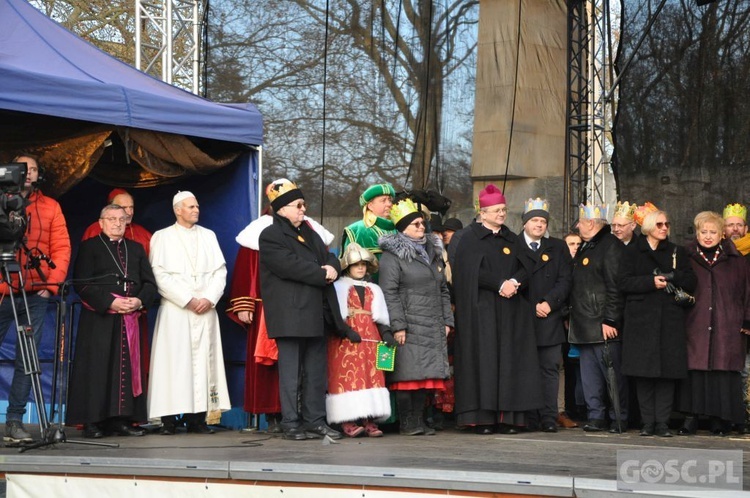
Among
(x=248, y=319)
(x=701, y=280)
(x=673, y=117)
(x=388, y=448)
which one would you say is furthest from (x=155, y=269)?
(x=673, y=117)

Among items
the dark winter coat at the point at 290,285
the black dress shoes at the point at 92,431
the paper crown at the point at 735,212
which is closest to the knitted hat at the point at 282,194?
the dark winter coat at the point at 290,285

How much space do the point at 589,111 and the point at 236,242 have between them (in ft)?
19.3

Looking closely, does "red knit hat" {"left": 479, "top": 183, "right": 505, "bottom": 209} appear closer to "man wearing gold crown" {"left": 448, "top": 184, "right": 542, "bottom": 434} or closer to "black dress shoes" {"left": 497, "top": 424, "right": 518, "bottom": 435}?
"man wearing gold crown" {"left": 448, "top": 184, "right": 542, "bottom": 434}

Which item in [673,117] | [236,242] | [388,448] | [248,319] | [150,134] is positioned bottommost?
[388,448]

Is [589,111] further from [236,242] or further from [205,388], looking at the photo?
[205,388]

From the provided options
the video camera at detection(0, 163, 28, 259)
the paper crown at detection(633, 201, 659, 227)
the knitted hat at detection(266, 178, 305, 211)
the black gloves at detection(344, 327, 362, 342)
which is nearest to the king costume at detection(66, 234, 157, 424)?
the video camera at detection(0, 163, 28, 259)

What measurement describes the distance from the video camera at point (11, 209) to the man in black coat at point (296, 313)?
5.01ft

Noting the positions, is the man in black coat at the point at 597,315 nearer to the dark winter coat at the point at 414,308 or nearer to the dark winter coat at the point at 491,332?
the dark winter coat at the point at 491,332

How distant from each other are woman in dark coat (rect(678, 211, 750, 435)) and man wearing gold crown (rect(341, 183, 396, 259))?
218 cm

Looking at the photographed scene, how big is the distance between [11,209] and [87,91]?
1.05 meters

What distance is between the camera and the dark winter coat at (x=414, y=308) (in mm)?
7625

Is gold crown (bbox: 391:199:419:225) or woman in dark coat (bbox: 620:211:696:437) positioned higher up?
gold crown (bbox: 391:199:419:225)

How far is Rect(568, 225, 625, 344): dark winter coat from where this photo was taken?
828 centimetres

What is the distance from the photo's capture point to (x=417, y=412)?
7.73 meters
